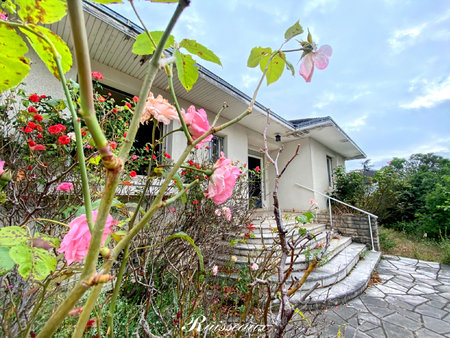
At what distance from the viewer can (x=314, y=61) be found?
2.02ft

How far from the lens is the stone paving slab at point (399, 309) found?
2.60m

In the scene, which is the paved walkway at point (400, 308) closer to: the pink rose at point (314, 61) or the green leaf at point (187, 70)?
the pink rose at point (314, 61)

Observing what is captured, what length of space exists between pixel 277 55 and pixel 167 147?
13.5 feet

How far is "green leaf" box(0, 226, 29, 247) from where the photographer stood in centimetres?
41

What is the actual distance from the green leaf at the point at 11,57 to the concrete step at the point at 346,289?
3.22 m

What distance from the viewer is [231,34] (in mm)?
1874

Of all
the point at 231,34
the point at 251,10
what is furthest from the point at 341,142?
the point at 251,10

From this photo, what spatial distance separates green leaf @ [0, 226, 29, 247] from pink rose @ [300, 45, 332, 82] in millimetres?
880

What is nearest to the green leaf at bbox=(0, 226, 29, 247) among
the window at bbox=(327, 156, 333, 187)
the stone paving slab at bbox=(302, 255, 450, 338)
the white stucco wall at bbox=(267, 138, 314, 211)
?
the stone paving slab at bbox=(302, 255, 450, 338)

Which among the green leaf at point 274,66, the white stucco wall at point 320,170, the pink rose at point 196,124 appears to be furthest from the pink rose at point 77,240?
the white stucco wall at point 320,170

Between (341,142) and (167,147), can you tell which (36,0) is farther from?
(341,142)

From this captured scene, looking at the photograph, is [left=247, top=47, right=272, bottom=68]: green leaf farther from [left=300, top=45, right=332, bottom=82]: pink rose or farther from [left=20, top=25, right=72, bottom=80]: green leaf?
[left=20, top=25, right=72, bottom=80]: green leaf

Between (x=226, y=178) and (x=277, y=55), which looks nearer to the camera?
(x=226, y=178)

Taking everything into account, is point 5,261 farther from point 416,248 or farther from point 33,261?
point 416,248
